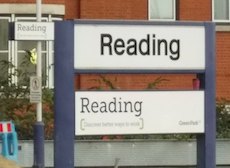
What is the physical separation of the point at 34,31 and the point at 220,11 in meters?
8.72

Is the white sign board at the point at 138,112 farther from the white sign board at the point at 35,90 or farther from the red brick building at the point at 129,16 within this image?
the red brick building at the point at 129,16

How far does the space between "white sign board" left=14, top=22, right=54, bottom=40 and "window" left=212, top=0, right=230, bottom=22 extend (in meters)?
8.34

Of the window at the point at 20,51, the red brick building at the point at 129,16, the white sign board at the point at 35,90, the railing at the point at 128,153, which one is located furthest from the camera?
the red brick building at the point at 129,16

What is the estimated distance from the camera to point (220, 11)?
22.7 m

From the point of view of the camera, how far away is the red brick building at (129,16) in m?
20.9

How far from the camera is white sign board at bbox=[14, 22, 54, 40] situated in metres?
15.3

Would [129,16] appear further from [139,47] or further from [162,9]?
[139,47]

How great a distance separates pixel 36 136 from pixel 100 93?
15.5 ft

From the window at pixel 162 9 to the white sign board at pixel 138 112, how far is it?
11808 millimetres

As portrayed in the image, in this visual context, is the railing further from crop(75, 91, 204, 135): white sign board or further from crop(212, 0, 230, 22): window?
crop(212, 0, 230, 22): window

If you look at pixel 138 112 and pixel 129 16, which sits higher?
pixel 129 16

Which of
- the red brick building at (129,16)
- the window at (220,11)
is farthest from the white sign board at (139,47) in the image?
the window at (220,11)

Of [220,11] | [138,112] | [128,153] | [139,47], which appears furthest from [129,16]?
[138,112]

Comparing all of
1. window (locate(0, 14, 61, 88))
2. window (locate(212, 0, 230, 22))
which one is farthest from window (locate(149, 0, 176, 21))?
window (locate(0, 14, 61, 88))
